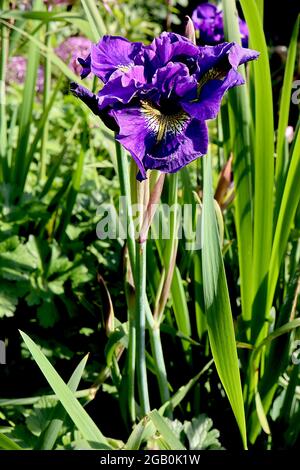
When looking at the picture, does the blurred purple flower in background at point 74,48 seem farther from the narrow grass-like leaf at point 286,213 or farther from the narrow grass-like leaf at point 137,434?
the narrow grass-like leaf at point 137,434

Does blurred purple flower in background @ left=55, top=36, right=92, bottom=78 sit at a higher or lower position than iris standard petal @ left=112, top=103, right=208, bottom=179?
higher

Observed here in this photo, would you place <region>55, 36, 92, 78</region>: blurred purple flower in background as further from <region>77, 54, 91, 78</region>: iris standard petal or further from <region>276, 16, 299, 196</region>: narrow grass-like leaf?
<region>77, 54, 91, 78</region>: iris standard petal

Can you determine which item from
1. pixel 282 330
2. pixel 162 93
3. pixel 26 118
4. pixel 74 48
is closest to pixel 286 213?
pixel 282 330

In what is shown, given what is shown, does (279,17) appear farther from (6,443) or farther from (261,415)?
(6,443)

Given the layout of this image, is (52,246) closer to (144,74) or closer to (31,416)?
(31,416)

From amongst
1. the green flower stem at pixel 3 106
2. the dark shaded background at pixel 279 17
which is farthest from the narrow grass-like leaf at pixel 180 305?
the dark shaded background at pixel 279 17

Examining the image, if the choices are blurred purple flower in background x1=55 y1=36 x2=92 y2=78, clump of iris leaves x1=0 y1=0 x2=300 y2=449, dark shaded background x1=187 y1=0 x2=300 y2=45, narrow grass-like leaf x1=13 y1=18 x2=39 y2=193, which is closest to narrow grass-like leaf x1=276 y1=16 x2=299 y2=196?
clump of iris leaves x1=0 y1=0 x2=300 y2=449
